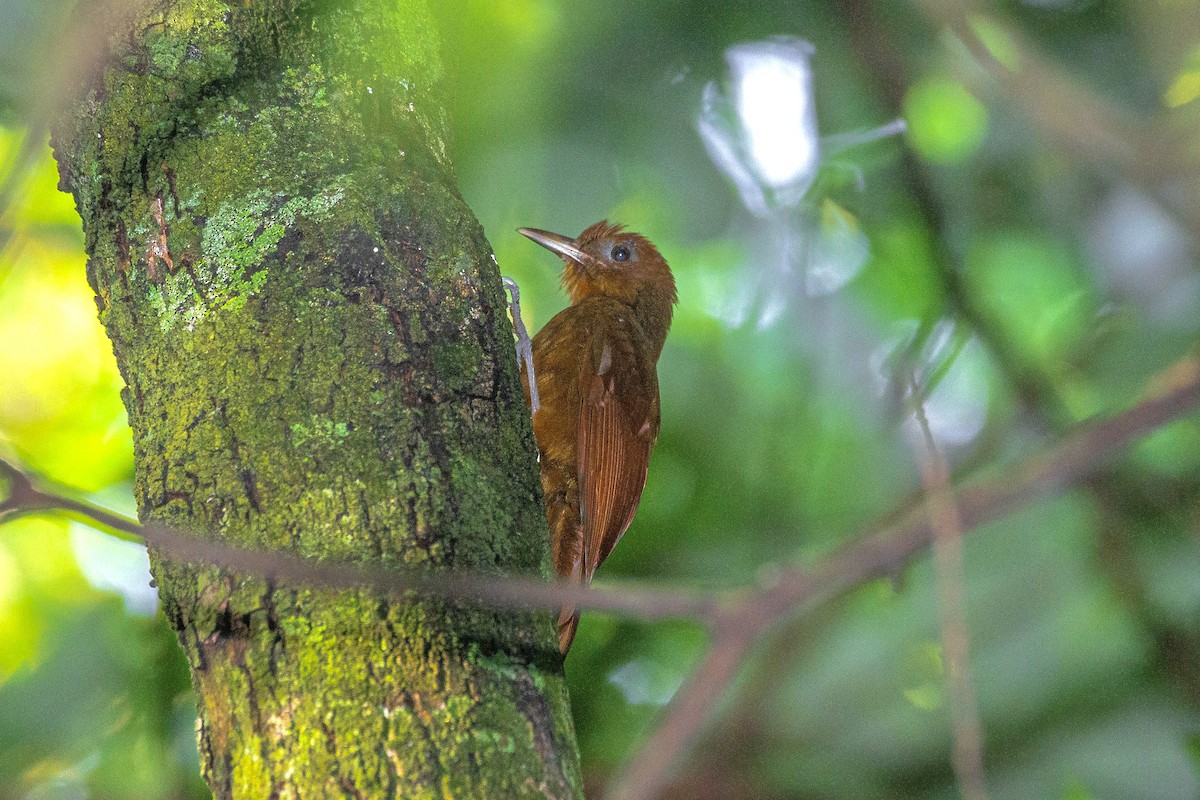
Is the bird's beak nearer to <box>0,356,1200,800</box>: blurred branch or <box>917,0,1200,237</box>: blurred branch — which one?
<box>917,0,1200,237</box>: blurred branch

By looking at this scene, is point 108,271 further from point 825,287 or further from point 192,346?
point 825,287

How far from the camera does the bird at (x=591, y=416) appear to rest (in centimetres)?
322

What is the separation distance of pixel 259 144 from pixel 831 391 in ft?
8.37

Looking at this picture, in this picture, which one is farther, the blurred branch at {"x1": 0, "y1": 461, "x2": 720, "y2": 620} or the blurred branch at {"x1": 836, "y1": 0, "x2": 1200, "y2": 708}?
the blurred branch at {"x1": 836, "y1": 0, "x2": 1200, "y2": 708}

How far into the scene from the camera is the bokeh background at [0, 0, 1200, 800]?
2.79m

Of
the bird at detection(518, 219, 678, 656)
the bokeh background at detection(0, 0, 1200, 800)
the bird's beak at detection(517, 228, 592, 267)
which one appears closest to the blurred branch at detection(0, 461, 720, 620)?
the bokeh background at detection(0, 0, 1200, 800)

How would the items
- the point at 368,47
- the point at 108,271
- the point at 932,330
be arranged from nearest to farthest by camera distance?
the point at 108,271 < the point at 368,47 < the point at 932,330

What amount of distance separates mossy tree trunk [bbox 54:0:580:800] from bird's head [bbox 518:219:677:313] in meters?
2.33

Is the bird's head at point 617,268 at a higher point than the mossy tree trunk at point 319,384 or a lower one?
higher

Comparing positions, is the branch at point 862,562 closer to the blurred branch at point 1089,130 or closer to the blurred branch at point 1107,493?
the blurred branch at point 1089,130

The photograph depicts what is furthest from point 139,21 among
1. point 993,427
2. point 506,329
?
point 993,427

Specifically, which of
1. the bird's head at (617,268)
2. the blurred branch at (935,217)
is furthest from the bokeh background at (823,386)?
the bird's head at (617,268)

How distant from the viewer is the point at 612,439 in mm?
3441

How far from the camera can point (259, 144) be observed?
1868mm
